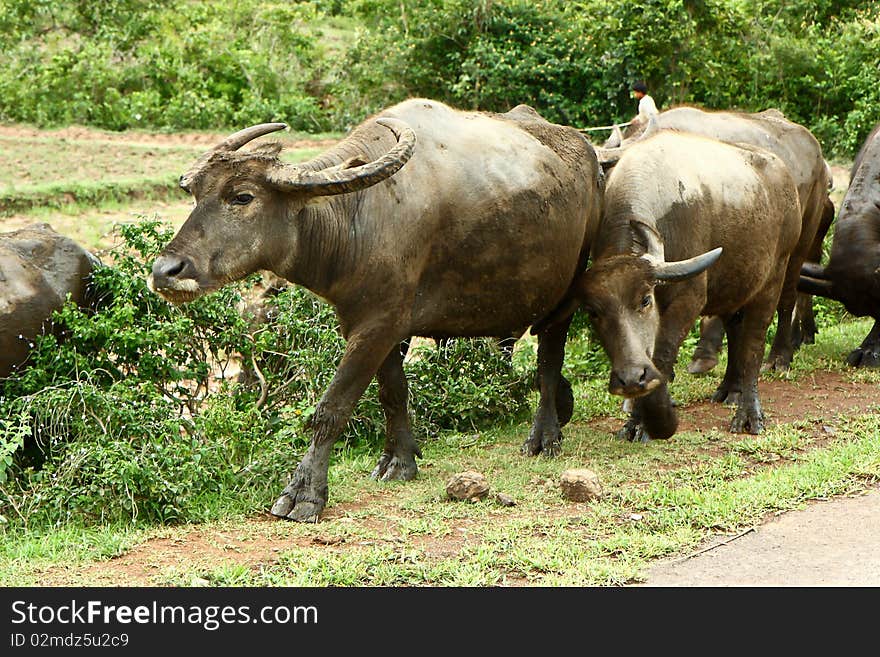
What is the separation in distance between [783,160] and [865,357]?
1972mm

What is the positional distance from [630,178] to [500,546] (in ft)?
9.27

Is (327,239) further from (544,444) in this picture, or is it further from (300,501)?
(544,444)

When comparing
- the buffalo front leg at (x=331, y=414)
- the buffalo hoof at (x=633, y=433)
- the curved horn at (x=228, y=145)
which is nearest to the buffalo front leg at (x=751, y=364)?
the buffalo hoof at (x=633, y=433)

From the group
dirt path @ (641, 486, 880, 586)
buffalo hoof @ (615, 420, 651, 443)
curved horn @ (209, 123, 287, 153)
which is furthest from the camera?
buffalo hoof @ (615, 420, 651, 443)

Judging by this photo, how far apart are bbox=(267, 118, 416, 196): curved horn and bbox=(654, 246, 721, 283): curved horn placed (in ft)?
5.79

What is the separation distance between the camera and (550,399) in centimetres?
777

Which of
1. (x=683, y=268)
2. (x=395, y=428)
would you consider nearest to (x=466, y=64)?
(x=683, y=268)

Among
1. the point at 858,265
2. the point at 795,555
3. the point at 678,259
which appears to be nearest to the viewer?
the point at 795,555

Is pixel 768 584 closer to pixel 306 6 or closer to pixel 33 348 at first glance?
pixel 33 348

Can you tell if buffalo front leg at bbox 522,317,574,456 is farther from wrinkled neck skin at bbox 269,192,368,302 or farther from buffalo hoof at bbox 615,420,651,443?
wrinkled neck skin at bbox 269,192,368,302

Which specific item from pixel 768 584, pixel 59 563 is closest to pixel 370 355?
pixel 59 563

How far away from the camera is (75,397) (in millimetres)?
6703

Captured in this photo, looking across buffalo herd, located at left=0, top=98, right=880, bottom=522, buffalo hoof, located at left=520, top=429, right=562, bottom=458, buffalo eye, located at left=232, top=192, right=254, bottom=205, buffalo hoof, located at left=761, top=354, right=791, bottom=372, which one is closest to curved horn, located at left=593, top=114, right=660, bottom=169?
buffalo herd, located at left=0, top=98, right=880, bottom=522

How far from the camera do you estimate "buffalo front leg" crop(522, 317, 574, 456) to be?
769 centimetres
